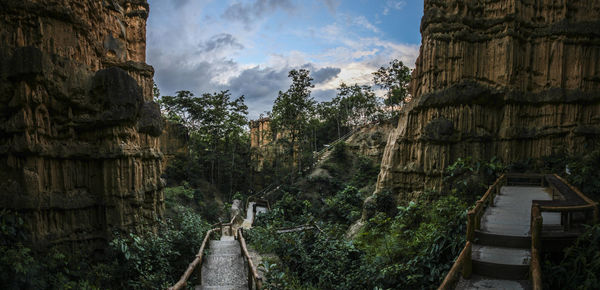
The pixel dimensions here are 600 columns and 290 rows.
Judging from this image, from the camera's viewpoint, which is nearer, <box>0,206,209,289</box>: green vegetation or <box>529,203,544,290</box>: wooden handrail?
<box>529,203,544,290</box>: wooden handrail

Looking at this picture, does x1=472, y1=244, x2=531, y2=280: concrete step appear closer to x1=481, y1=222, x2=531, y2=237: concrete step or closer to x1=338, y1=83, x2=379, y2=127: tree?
x1=481, y1=222, x2=531, y2=237: concrete step

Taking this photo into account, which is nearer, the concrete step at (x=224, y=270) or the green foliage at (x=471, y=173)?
the concrete step at (x=224, y=270)

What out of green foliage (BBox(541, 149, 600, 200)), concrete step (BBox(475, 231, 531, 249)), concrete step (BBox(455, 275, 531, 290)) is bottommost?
concrete step (BBox(455, 275, 531, 290))

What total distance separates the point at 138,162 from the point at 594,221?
501 inches

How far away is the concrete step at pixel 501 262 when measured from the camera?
541 cm

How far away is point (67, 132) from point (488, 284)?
11711mm

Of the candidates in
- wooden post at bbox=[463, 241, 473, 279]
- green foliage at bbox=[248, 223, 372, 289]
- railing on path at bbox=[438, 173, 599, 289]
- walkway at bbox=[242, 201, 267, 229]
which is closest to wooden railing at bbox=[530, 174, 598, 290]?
railing on path at bbox=[438, 173, 599, 289]

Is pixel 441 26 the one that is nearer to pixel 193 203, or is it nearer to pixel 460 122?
pixel 460 122

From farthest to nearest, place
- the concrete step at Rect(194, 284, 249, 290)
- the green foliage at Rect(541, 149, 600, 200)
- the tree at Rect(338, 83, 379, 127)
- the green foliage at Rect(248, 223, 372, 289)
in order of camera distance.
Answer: the tree at Rect(338, 83, 379, 127)
the green foliage at Rect(541, 149, 600, 200)
the green foliage at Rect(248, 223, 372, 289)
the concrete step at Rect(194, 284, 249, 290)

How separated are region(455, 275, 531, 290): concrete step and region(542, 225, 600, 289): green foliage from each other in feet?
1.65

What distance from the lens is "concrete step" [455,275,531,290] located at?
17.0ft

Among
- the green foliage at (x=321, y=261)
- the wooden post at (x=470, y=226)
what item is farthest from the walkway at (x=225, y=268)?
the wooden post at (x=470, y=226)

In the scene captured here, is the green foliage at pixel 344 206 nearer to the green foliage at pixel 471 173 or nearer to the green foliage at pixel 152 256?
the green foliage at pixel 471 173

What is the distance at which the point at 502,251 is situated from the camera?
240 inches
